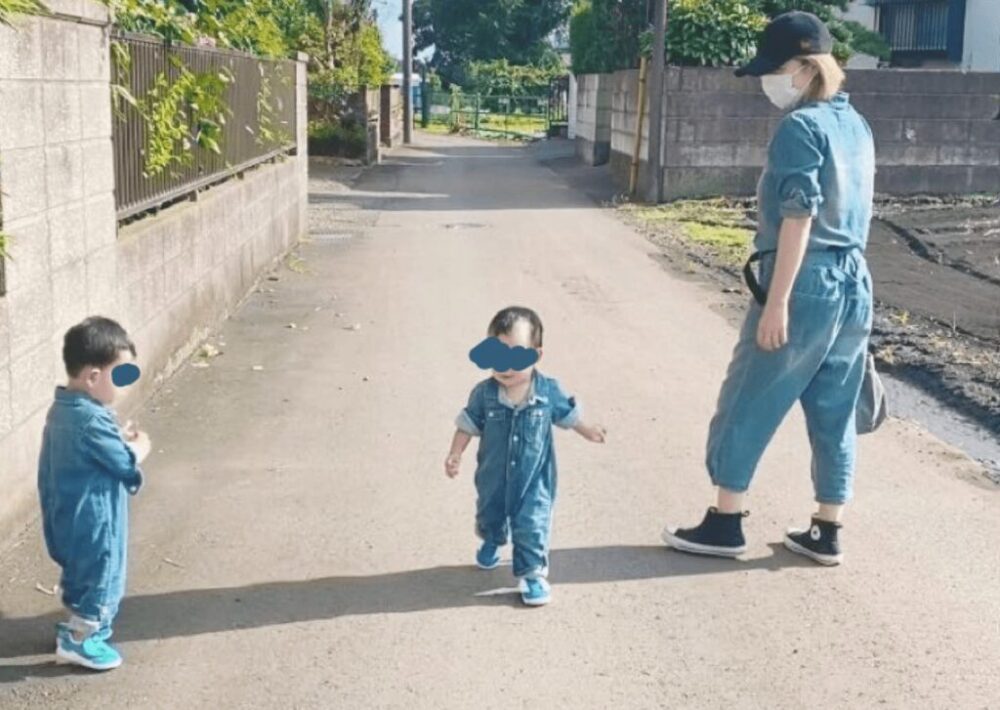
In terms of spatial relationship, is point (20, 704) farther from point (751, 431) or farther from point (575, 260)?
point (575, 260)

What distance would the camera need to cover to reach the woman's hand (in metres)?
4.98

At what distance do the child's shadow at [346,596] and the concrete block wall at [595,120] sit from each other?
2200 cm

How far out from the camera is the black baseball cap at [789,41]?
5.05 metres

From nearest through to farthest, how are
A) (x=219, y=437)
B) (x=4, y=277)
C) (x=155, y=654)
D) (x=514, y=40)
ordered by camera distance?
(x=155, y=654) → (x=4, y=277) → (x=219, y=437) → (x=514, y=40)

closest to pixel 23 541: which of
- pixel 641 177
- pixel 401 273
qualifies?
pixel 401 273

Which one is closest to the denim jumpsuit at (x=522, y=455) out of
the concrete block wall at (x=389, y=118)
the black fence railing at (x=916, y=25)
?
the concrete block wall at (x=389, y=118)

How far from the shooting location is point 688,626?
4.64 metres

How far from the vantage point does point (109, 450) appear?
410cm

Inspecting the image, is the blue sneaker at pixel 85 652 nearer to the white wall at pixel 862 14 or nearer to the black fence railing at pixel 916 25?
the black fence railing at pixel 916 25

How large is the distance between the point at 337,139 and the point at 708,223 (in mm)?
13448

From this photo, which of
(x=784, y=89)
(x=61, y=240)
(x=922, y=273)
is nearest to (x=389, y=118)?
(x=922, y=273)

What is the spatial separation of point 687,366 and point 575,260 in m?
5.34

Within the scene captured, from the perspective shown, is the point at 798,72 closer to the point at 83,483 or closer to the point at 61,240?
the point at 83,483

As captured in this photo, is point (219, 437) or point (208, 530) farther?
point (219, 437)
